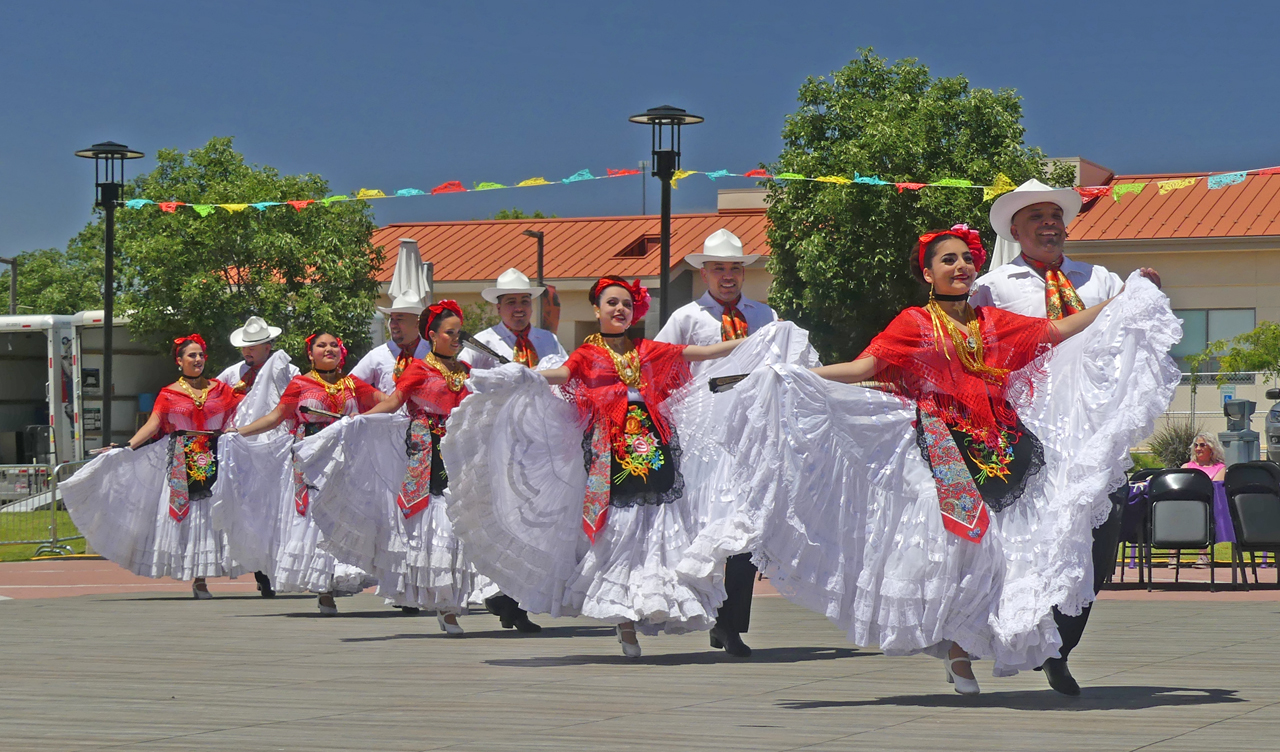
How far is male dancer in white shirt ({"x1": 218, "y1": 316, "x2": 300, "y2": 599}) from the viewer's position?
1209 centimetres

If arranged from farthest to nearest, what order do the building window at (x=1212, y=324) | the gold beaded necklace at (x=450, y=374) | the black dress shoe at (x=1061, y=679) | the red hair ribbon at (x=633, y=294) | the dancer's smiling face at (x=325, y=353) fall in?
the building window at (x=1212, y=324) → the dancer's smiling face at (x=325, y=353) → the gold beaded necklace at (x=450, y=374) → the red hair ribbon at (x=633, y=294) → the black dress shoe at (x=1061, y=679)

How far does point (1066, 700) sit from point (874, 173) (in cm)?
2902

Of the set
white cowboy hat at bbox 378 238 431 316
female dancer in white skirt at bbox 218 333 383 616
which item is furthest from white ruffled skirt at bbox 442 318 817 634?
white cowboy hat at bbox 378 238 431 316

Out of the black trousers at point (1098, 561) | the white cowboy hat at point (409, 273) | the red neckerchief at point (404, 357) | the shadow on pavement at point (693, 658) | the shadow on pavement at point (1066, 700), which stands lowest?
the shadow on pavement at point (693, 658)

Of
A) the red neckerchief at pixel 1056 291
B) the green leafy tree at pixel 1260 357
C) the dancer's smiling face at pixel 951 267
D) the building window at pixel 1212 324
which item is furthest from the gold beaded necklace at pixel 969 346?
the building window at pixel 1212 324

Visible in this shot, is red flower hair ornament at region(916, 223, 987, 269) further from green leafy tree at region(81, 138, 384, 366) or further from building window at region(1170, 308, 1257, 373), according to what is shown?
building window at region(1170, 308, 1257, 373)

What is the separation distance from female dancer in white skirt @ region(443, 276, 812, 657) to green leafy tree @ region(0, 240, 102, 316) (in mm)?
61754

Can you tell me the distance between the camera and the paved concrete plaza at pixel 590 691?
5.04 metres

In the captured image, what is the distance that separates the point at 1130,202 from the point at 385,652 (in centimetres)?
3652

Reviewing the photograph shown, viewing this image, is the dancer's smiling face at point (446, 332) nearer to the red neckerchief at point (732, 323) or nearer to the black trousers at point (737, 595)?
the red neckerchief at point (732, 323)

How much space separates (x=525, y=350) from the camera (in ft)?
31.8

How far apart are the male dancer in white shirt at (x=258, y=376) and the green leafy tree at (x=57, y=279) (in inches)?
2223

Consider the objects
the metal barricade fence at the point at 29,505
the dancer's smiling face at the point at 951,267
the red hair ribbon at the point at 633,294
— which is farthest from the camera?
the metal barricade fence at the point at 29,505

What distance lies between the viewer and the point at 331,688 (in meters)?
6.46
